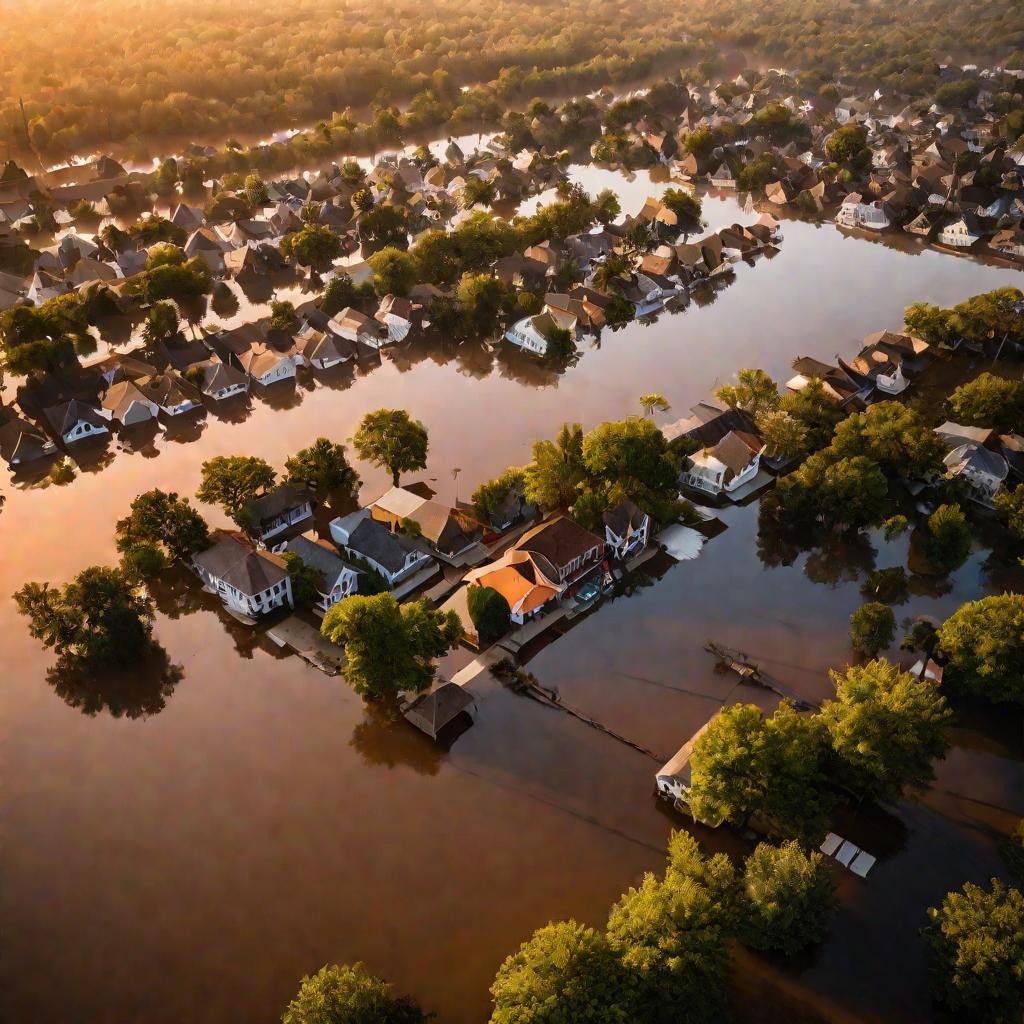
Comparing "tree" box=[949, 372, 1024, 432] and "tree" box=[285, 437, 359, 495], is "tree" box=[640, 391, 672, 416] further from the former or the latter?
"tree" box=[285, 437, 359, 495]

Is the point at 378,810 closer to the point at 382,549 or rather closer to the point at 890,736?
the point at 382,549

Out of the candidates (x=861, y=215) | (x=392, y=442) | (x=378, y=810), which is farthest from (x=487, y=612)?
(x=861, y=215)

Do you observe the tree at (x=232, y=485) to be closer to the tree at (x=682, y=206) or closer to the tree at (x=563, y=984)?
the tree at (x=563, y=984)

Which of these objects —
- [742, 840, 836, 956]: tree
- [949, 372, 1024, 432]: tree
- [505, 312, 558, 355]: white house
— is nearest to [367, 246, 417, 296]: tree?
[505, 312, 558, 355]: white house

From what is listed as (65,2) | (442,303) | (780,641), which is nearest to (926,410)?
(780,641)

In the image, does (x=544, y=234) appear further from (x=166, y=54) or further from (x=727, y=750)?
(x=166, y=54)
